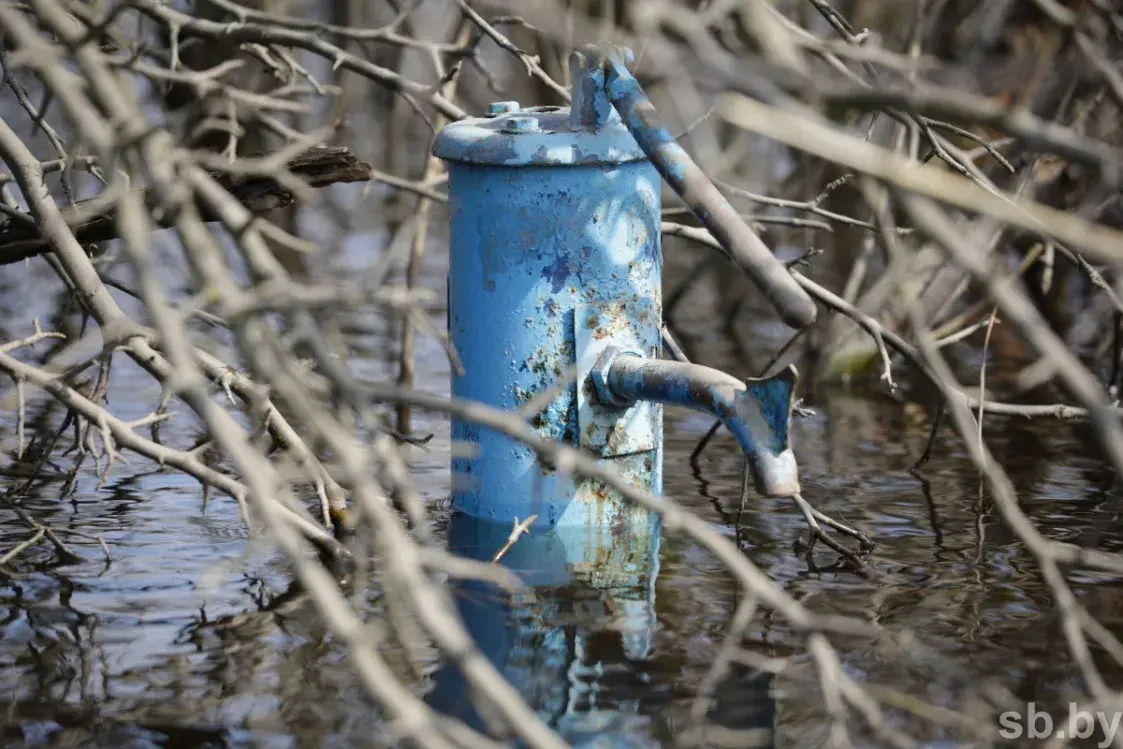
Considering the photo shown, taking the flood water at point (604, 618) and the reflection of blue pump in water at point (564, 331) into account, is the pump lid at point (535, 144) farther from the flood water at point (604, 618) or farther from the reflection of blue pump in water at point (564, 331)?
the flood water at point (604, 618)

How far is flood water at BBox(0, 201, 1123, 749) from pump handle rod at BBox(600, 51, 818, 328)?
0.68 m

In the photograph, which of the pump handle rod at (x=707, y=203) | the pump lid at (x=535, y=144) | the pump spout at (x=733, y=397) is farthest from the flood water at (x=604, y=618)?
the pump lid at (x=535, y=144)

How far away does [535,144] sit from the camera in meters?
3.69

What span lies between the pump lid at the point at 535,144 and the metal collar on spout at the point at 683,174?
9cm

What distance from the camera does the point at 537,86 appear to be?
869 centimetres

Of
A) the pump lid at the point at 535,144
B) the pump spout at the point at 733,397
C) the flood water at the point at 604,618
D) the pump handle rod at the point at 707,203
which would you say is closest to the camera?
the pump handle rod at the point at 707,203

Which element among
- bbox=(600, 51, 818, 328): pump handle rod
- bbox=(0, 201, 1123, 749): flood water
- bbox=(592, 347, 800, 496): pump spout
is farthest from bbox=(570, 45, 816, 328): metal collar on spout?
bbox=(0, 201, 1123, 749): flood water

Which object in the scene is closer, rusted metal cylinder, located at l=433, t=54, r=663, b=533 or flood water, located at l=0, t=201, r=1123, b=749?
flood water, located at l=0, t=201, r=1123, b=749

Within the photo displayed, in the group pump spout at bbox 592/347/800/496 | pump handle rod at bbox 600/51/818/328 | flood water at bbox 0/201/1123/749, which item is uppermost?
A: pump handle rod at bbox 600/51/818/328

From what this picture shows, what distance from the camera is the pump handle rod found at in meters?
2.39

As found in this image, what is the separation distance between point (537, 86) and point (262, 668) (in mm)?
6101

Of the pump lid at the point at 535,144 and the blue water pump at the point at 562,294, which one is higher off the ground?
the pump lid at the point at 535,144

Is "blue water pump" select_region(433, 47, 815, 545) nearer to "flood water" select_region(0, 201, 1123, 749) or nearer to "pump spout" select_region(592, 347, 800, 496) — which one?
"pump spout" select_region(592, 347, 800, 496)

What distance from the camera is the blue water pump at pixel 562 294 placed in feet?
12.2
